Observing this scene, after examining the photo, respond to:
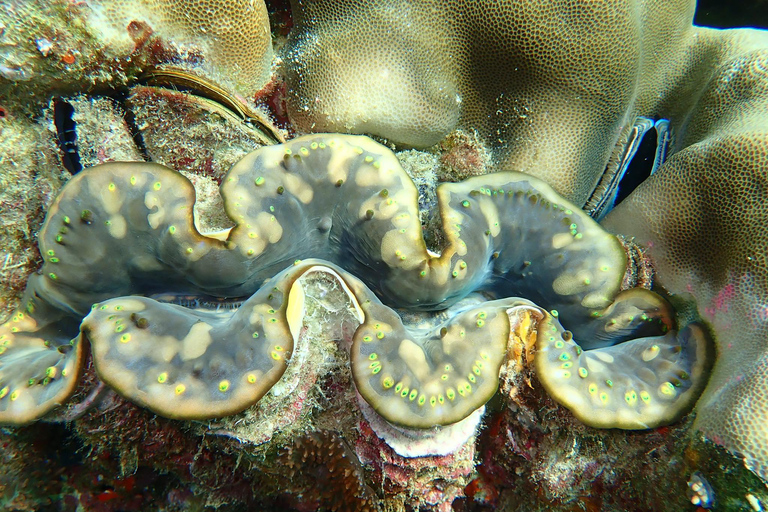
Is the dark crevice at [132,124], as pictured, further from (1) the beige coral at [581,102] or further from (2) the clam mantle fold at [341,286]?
(1) the beige coral at [581,102]

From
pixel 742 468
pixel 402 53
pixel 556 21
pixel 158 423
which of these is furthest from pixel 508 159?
pixel 158 423

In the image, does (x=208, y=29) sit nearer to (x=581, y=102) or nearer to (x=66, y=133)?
(x=66, y=133)

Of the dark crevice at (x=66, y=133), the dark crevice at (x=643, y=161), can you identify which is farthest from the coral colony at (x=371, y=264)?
the dark crevice at (x=643, y=161)

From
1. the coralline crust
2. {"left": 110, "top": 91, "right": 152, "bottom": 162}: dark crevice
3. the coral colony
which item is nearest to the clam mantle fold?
the coral colony

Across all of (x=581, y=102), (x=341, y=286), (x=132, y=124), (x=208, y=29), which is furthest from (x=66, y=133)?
(x=581, y=102)

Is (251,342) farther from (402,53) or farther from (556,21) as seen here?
(556,21)

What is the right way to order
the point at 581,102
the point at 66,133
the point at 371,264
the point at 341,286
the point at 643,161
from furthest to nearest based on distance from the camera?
the point at 643,161
the point at 581,102
the point at 371,264
the point at 66,133
the point at 341,286
